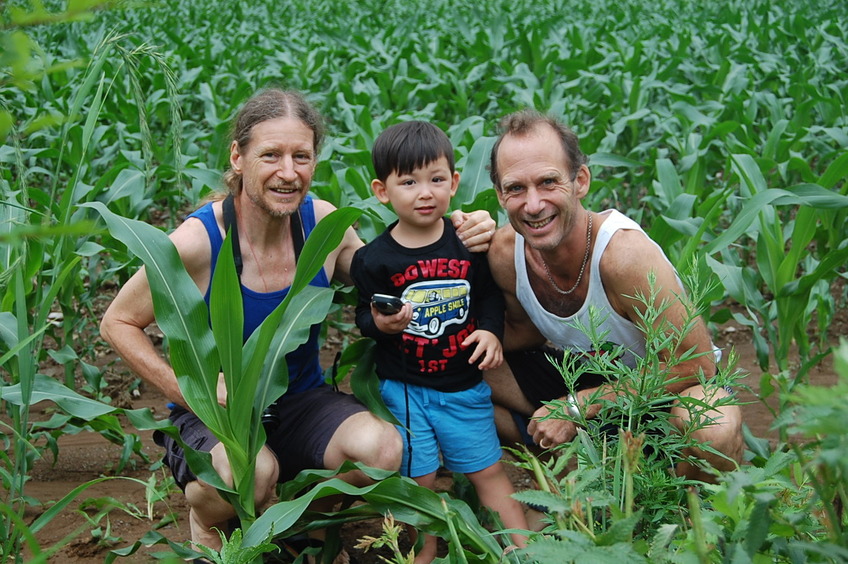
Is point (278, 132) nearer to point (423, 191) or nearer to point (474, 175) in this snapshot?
point (423, 191)

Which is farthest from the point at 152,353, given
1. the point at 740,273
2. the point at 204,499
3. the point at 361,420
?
the point at 740,273

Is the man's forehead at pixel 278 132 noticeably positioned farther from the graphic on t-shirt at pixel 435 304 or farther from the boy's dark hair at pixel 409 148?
the graphic on t-shirt at pixel 435 304

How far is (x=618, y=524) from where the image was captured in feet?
4.25

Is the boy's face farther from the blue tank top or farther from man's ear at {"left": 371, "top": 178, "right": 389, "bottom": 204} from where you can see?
the blue tank top

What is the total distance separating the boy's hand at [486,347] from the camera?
2.81 metres

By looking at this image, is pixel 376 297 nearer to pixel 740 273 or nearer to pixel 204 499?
pixel 204 499

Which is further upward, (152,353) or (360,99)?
(360,99)

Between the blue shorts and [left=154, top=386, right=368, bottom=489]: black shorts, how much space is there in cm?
17

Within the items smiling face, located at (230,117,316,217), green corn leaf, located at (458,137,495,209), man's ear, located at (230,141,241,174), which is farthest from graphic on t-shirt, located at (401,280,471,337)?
green corn leaf, located at (458,137,495,209)

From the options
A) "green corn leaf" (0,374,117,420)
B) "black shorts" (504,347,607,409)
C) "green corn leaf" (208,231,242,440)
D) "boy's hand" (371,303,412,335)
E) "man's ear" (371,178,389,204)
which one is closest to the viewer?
"green corn leaf" (208,231,242,440)

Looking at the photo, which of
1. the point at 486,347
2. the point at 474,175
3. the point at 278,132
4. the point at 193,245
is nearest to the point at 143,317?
the point at 193,245

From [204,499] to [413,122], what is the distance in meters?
1.31

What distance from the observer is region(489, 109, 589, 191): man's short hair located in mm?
2822

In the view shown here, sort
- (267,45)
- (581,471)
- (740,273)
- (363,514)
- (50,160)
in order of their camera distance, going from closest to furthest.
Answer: (581,471) < (363,514) < (740,273) < (50,160) < (267,45)
